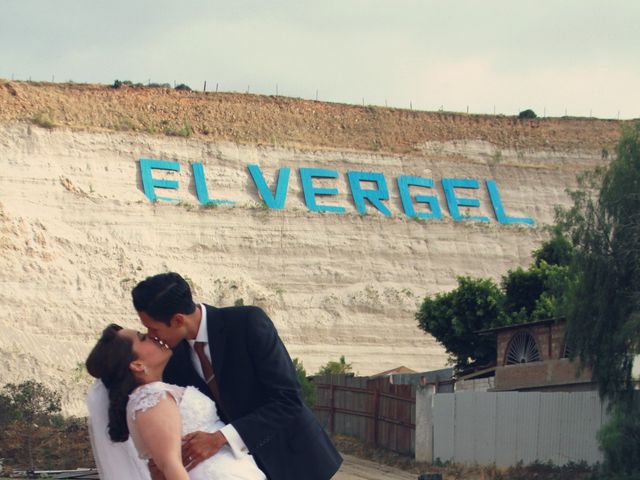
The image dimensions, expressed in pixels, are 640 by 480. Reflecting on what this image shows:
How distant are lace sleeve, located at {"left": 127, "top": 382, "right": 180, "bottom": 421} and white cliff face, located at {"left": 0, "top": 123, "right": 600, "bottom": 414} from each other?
129 ft

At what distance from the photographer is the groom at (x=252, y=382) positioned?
526 cm

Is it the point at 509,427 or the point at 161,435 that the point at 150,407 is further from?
the point at 509,427

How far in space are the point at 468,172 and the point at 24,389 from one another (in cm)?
3062

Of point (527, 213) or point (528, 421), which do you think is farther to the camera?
point (527, 213)

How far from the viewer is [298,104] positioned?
2279 inches

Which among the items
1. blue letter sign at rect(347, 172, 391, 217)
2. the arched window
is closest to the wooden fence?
the arched window

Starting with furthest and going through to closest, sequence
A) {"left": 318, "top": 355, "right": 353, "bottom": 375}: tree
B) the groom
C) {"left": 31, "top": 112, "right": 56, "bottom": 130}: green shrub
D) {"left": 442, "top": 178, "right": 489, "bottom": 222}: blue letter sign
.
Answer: {"left": 442, "top": 178, "right": 489, "bottom": 222}: blue letter sign
{"left": 31, "top": 112, "right": 56, "bottom": 130}: green shrub
{"left": 318, "top": 355, "right": 353, "bottom": 375}: tree
the groom

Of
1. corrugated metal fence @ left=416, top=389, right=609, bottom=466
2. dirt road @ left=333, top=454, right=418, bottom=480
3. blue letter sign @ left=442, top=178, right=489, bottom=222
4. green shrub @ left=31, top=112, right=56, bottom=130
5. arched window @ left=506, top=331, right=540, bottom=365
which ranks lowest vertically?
dirt road @ left=333, top=454, right=418, bottom=480

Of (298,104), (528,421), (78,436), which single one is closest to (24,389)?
(78,436)

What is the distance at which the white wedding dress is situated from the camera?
4.90 meters

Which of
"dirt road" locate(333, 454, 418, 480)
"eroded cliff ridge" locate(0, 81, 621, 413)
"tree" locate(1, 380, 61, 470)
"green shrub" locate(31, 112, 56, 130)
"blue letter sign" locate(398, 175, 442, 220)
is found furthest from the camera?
"blue letter sign" locate(398, 175, 442, 220)

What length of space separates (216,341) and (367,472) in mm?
19701

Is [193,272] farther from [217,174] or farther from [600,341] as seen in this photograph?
[600,341]

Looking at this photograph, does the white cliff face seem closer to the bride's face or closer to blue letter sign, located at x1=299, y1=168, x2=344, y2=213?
blue letter sign, located at x1=299, y1=168, x2=344, y2=213
